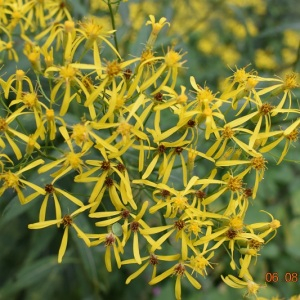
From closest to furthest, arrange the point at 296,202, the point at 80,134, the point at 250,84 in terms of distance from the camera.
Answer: the point at 80,134
the point at 250,84
the point at 296,202

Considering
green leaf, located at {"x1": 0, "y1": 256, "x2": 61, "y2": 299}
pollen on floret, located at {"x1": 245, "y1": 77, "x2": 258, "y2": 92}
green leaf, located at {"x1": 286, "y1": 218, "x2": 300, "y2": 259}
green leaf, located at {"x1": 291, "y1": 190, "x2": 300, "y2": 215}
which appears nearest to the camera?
pollen on floret, located at {"x1": 245, "y1": 77, "x2": 258, "y2": 92}

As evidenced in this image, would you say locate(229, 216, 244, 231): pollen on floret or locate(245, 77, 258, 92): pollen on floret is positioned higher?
locate(245, 77, 258, 92): pollen on floret

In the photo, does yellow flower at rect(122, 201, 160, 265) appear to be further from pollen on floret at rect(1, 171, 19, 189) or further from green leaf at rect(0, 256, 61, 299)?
green leaf at rect(0, 256, 61, 299)

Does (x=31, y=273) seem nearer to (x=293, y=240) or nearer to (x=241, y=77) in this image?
(x=241, y=77)

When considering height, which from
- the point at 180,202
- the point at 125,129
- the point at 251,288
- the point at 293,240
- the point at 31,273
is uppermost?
the point at 125,129

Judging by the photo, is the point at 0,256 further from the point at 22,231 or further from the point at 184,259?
the point at 184,259

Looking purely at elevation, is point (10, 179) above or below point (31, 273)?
above

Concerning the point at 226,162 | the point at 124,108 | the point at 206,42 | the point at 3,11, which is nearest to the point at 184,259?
the point at 226,162

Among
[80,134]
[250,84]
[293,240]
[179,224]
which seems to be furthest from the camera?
[293,240]

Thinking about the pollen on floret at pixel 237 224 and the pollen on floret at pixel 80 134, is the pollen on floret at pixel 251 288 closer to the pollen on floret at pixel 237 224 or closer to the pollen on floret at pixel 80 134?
the pollen on floret at pixel 237 224

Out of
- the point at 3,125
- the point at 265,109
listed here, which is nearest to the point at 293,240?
the point at 265,109

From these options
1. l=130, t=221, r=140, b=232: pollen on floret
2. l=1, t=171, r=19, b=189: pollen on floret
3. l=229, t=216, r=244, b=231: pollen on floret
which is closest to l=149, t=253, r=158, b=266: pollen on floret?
l=130, t=221, r=140, b=232: pollen on floret
